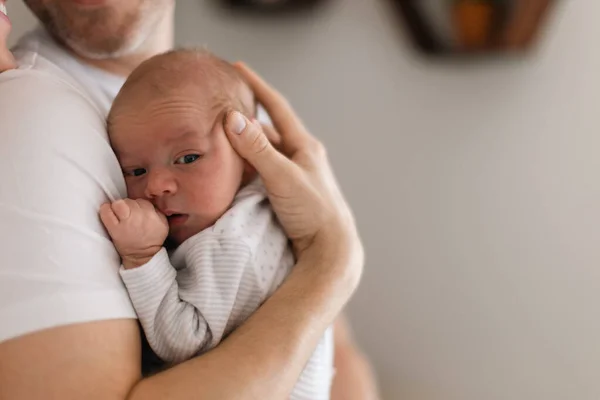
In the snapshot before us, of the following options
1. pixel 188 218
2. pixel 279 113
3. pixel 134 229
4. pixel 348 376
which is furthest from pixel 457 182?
pixel 134 229

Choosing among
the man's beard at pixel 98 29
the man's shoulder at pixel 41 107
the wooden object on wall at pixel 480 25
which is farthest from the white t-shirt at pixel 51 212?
the wooden object on wall at pixel 480 25

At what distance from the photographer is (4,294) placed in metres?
0.64

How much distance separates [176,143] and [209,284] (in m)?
0.19

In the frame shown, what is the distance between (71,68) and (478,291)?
142 cm

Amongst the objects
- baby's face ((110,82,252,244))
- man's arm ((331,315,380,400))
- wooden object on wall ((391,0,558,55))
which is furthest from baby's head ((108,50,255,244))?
wooden object on wall ((391,0,558,55))

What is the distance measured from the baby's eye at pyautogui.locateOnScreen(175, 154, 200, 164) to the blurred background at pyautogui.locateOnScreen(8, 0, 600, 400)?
1.19 m

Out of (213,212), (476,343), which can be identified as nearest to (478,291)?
(476,343)

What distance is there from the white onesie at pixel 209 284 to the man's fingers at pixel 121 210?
6cm

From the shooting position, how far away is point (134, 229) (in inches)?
29.0

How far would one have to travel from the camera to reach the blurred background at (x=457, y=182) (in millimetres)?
1837

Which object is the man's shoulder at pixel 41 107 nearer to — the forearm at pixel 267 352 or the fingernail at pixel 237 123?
the fingernail at pixel 237 123

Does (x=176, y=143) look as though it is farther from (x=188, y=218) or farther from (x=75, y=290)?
(x=75, y=290)

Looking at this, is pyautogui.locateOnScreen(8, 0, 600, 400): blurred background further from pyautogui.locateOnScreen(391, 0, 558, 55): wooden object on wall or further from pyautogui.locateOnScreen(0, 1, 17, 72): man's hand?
pyautogui.locateOnScreen(0, 1, 17, 72): man's hand

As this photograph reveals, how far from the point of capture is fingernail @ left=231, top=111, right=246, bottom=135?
2.82 ft
